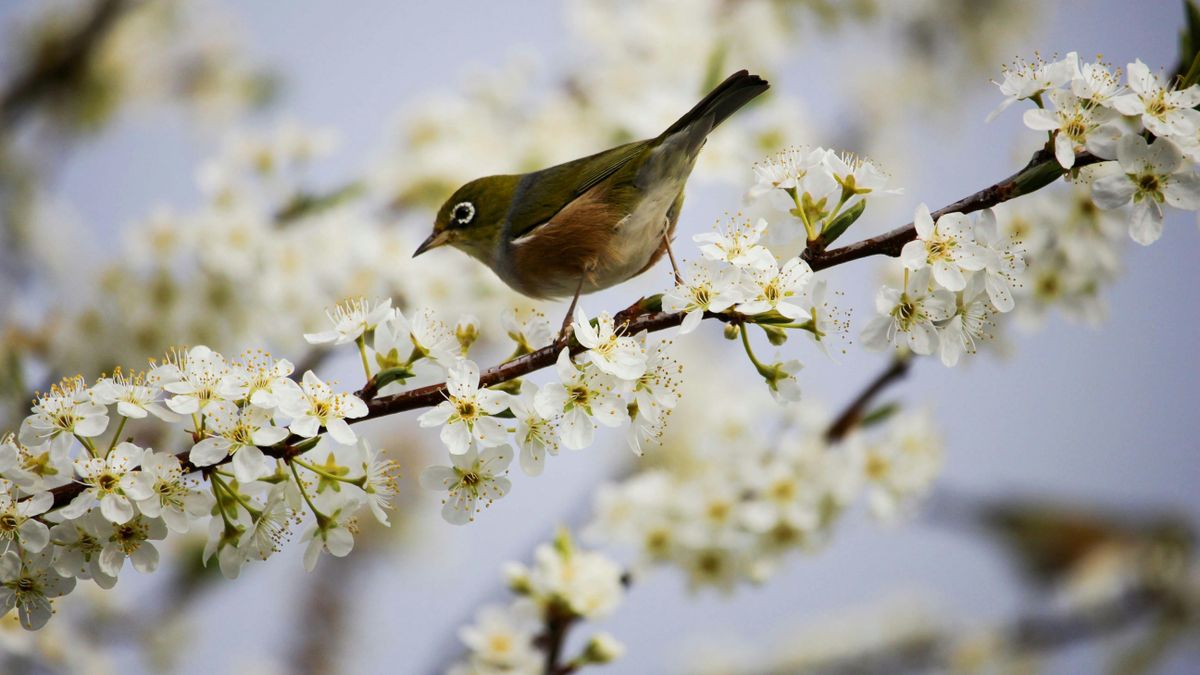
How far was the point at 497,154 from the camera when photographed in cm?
421

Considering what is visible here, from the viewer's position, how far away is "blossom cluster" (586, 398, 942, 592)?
273 centimetres

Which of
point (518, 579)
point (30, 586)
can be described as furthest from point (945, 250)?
point (30, 586)

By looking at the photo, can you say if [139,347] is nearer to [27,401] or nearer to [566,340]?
[27,401]

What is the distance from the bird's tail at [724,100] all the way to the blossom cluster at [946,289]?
47 centimetres

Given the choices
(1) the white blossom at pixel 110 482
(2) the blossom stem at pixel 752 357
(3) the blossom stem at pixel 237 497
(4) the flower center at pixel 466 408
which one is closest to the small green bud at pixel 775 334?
(2) the blossom stem at pixel 752 357

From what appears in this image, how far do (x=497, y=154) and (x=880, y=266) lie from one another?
191 cm

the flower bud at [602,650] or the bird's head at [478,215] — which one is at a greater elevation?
the bird's head at [478,215]

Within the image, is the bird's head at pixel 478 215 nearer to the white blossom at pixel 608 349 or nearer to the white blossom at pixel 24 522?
the white blossom at pixel 608 349

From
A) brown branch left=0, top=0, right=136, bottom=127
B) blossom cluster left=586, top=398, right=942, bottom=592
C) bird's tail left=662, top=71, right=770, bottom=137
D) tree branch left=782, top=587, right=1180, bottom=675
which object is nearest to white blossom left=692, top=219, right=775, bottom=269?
bird's tail left=662, top=71, right=770, bottom=137

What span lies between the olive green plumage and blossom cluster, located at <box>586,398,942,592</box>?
92 cm

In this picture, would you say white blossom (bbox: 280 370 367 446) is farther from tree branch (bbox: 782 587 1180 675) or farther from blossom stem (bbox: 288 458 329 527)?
tree branch (bbox: 782 587 1180 675)

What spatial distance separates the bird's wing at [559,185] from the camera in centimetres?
207

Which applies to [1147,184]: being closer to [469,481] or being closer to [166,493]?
[469,481]

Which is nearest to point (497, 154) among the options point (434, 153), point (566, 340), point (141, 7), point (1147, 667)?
point (434, 153)
